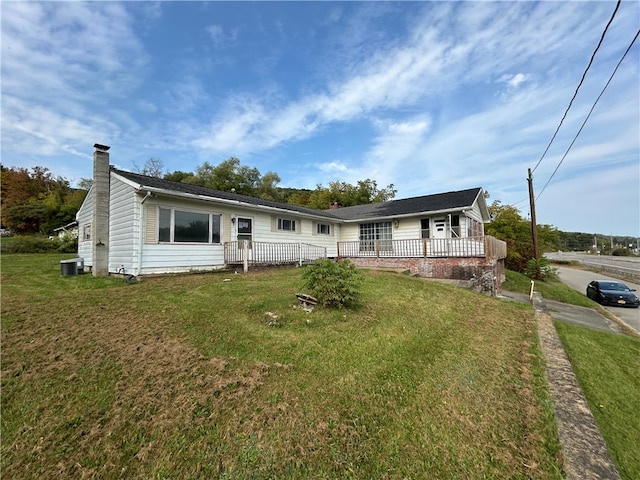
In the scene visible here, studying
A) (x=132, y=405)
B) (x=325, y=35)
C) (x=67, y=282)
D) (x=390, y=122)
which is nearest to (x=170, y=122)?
(x=325, y=35)

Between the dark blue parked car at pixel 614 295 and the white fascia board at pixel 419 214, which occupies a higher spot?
the white fascia board at pixel 419 214

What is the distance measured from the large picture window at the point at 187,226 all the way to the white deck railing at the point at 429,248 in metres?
8.39

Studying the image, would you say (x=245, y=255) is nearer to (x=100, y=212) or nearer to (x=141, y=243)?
(x=141, y=243)

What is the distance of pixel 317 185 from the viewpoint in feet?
147

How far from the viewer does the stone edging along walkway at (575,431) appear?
8.21 ft

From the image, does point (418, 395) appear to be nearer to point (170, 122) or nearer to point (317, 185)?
point (170, 122)

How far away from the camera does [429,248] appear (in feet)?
44.2

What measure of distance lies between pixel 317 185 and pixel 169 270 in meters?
37.1

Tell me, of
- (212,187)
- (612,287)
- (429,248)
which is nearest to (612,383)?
(429,248)

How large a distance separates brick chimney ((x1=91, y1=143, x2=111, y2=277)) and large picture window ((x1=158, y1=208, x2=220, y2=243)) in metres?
2.94

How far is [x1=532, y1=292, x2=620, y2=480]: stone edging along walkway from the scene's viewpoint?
2502 millimetres

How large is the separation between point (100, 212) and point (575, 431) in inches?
555

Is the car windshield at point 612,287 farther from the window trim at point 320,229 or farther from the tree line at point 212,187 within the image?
the window trim at point 320,229

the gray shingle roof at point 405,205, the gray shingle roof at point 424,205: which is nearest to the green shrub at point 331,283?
the gray shingle roof at point 405,205
